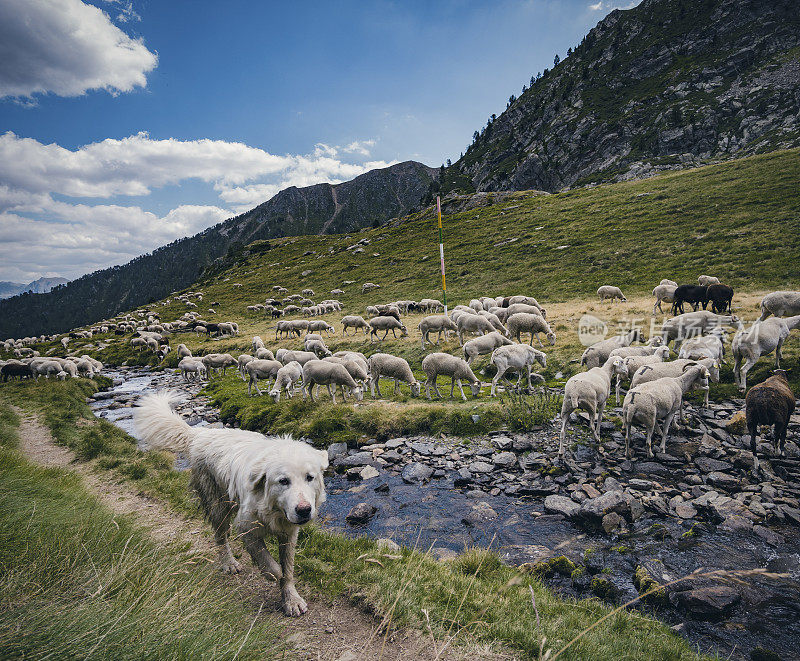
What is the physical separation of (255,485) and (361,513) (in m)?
5.11

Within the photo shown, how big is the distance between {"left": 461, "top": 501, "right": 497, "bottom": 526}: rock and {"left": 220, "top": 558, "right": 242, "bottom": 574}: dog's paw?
5.24 meters

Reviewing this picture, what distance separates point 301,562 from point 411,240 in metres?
77.1

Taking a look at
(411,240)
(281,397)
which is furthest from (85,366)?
(411,240)

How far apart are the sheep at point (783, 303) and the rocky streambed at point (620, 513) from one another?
860cm

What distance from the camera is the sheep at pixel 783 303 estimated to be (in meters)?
16.7

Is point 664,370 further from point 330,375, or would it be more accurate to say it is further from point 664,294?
point 664,294

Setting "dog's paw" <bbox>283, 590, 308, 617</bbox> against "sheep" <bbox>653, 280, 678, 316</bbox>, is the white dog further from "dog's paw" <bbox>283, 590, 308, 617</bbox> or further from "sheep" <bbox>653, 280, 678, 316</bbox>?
"sheep" <bbox>653, 280, 678, 316</bbox>

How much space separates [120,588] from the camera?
144 inches

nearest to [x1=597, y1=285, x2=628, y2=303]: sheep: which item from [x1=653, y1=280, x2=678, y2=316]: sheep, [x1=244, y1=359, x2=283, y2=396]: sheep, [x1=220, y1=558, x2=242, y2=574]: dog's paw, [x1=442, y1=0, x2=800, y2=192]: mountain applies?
[x1=653, y1=280, x2=678, y2=316]: sheep

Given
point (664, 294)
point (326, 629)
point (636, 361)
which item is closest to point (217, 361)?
point (326, 629)

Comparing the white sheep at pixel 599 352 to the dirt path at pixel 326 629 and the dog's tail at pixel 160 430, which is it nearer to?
the dirt path at pixel 326 629

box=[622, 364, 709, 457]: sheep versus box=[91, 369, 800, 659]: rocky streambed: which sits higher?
box=[622, 364, 709, 457]: sheep

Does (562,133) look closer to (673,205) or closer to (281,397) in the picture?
(673,205)

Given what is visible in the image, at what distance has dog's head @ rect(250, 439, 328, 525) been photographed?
4352 mm
